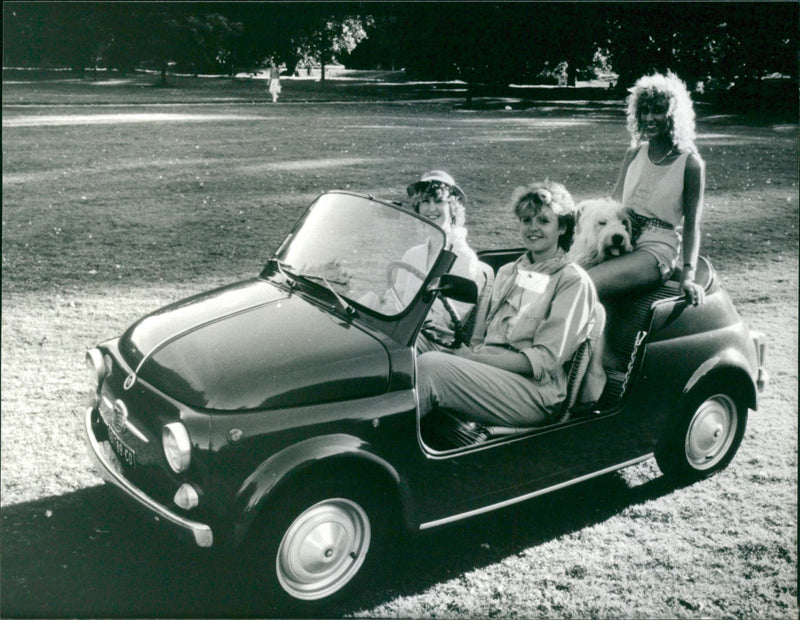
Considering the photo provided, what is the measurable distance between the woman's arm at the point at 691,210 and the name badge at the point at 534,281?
3.56 feet

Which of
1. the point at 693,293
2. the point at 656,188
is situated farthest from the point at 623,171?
the point at 693,293

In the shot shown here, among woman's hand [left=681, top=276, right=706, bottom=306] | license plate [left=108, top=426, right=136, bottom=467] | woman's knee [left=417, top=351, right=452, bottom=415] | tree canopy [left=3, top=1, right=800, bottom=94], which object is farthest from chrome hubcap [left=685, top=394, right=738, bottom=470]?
tree canopy [left=3, top=1, right=800, bottom=94]

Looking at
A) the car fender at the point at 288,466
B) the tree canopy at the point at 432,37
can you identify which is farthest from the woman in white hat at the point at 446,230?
the tree canopy at the point at 432,37

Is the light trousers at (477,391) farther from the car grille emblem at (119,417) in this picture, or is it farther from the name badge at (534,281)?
the car grille emblem at (119,417)

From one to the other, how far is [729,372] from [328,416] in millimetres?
2317

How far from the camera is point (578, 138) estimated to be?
20.8 metres

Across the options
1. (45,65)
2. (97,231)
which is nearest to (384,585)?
(97,231)

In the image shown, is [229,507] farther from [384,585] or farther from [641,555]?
[641,555]

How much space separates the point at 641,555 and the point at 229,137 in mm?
17746

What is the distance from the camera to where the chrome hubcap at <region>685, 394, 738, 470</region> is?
4.13 meters

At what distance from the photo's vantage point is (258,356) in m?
3.01

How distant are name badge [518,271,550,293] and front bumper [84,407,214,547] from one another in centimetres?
175

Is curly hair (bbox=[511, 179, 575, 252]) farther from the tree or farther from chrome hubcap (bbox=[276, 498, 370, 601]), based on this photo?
the tree

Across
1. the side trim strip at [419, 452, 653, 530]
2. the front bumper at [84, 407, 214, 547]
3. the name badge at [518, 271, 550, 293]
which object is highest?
the name badge at [518, 271, 550, 293]
